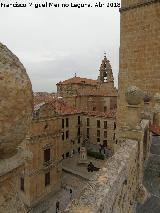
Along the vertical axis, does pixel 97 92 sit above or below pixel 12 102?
above

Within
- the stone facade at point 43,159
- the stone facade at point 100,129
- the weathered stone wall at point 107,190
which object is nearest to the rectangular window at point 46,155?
the stone facade at point 43,159

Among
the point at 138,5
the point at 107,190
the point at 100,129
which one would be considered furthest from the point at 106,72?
the point at 107,190

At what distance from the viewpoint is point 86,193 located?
2.63 metres

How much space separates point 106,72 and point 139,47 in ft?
93.2

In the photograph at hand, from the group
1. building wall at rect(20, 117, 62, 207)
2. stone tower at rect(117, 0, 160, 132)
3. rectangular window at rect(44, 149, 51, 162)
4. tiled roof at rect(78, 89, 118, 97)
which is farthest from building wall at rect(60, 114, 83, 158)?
stone tower at rect(117, 0, 160, 132)

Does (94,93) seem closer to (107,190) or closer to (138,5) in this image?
(138,5)

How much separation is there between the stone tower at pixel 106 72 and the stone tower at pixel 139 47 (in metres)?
27.0

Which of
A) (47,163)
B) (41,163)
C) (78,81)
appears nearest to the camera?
(41,163)

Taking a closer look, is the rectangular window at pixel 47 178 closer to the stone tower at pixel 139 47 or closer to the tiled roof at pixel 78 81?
the stone tower at pixel 139 47

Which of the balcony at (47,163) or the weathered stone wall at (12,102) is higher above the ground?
the weathered stone wall at (12,102)

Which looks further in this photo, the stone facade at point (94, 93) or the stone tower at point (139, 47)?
the stone facade at point (94, 93)

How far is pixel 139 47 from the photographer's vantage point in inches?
400

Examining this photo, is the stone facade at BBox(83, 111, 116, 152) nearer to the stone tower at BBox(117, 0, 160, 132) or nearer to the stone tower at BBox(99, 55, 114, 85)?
the stone tower at BBox(99, 55, 114, 85)

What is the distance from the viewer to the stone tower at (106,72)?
37.5 metres
